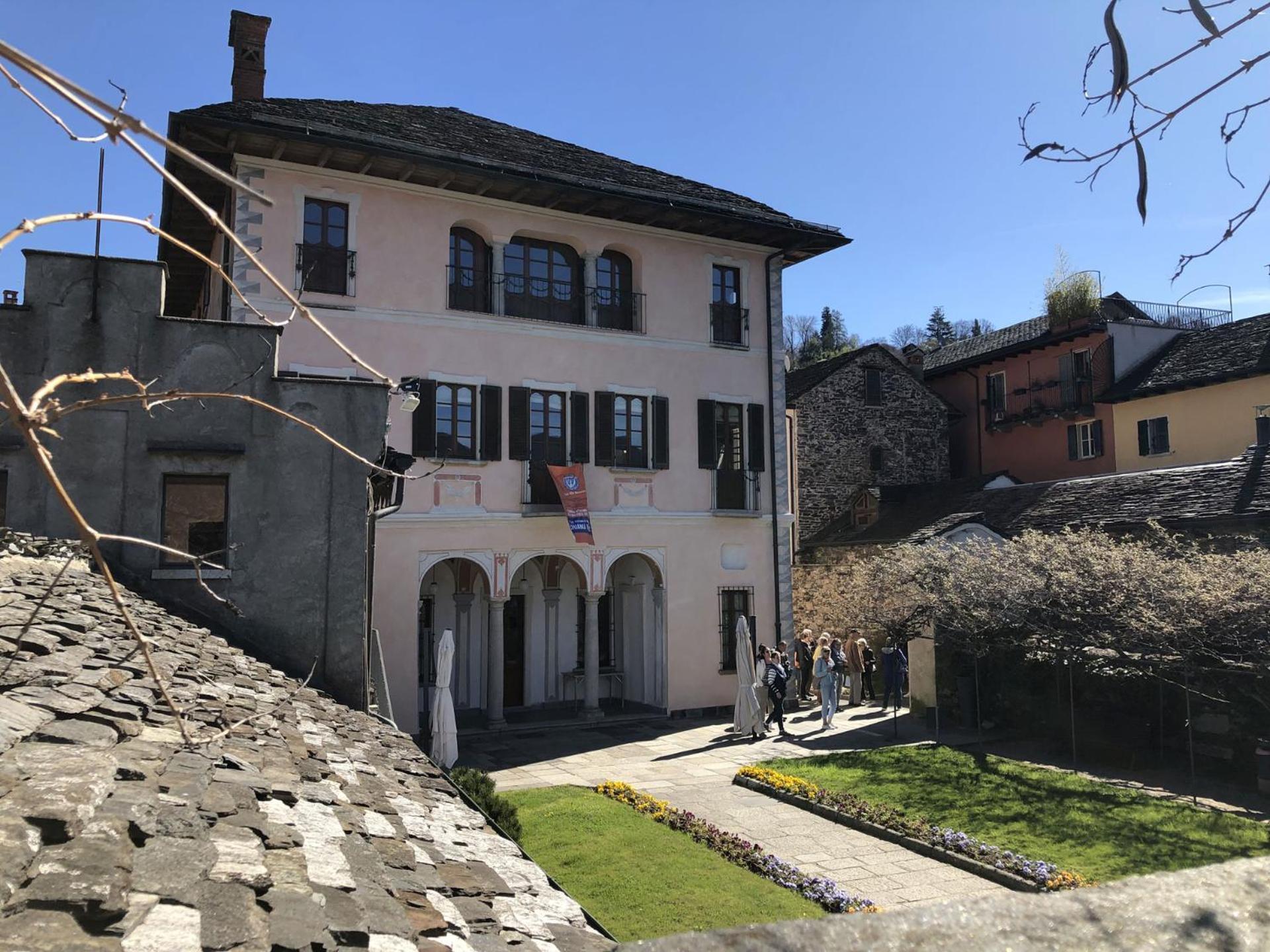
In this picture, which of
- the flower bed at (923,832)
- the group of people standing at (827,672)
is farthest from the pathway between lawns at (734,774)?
the group of people standing at (827,672)

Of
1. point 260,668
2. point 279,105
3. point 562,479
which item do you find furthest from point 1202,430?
point 260,668

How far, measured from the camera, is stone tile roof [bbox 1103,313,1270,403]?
27.5m

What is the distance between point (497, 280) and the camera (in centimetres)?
1984

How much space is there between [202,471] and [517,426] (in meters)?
10.1

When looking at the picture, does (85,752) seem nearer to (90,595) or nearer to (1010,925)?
(1010,925)

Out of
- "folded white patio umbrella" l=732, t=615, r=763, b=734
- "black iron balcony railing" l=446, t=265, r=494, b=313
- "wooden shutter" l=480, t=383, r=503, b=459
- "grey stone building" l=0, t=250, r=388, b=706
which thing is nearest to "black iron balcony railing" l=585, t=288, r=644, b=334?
"black iron balcony railing" l=446, t=265, r=494, b=313

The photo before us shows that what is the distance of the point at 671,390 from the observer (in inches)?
846

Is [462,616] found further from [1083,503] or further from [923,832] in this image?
[1083,503]

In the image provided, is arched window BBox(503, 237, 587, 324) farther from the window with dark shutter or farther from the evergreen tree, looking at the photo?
the evergreen tree

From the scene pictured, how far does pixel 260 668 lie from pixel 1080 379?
31057mm

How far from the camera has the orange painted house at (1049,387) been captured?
3222 cm

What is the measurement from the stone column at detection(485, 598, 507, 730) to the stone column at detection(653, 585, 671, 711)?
3639 millimetres

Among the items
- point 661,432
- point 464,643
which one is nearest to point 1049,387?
point 661,432

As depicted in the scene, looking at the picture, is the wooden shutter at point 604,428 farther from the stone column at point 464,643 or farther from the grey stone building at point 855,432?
the grey stone building at point 855,432
